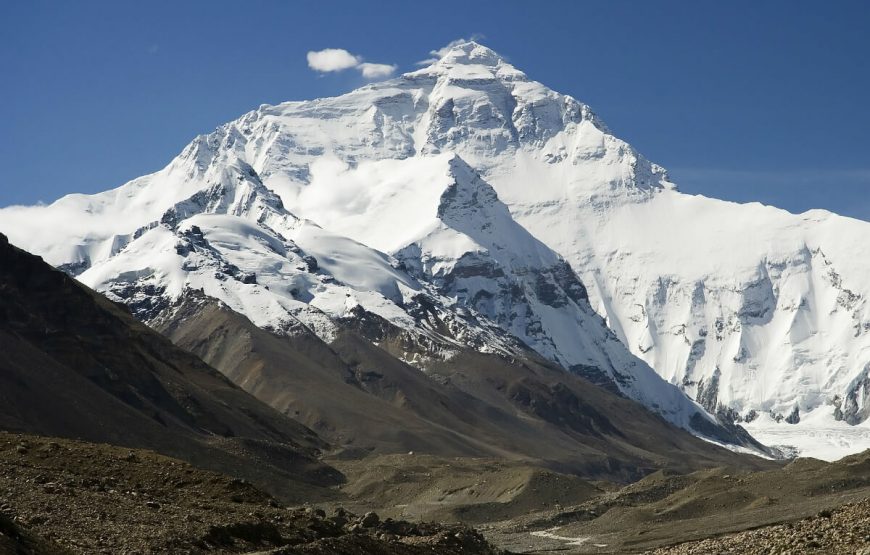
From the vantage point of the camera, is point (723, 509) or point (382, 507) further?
point (382, 507)

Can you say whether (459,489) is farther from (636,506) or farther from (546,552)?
(546,552)

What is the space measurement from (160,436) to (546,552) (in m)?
73.6

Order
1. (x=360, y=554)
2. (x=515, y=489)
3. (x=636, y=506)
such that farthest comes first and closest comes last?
(x=515, y=489) → (x=636, y=506) → (x=360, y=554)

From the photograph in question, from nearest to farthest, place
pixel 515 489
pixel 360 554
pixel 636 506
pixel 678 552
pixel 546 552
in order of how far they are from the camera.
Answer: pixel 360 554
pixel 678 552
pixel 546 552
pixel 636 506
pixel 515 489

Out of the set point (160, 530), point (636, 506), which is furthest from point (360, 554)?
point (636, 506)

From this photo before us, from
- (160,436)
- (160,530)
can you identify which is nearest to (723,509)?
(160,436)

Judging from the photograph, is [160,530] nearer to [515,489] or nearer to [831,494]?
[831,494]

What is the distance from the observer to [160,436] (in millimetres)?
A: 173625

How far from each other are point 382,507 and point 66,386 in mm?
39463

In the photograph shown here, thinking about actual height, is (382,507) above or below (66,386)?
below

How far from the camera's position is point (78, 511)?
2341 inches

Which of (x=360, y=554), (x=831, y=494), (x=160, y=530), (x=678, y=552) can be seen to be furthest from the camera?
(x=831, y=494)

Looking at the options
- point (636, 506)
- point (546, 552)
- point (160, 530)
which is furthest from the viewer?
point (636, 506)

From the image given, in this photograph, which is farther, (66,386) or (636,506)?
(66,386)
